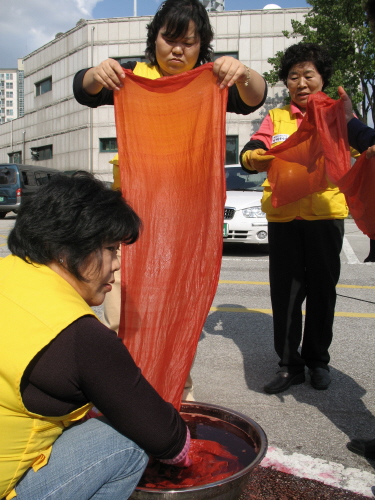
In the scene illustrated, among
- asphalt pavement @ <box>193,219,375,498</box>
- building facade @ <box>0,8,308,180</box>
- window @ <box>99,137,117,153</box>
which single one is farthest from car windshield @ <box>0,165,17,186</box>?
asphalt pavement @ <box>193,219,375,498</box>

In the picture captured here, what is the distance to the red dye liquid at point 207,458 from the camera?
197 cm

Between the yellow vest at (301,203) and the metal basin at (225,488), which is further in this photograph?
the yellow vest at (301,203)

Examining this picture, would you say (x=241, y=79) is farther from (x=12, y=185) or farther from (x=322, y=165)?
(x=12, y=185)

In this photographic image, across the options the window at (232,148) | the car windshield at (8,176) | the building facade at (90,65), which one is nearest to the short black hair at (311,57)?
the car windshield at (8,176)

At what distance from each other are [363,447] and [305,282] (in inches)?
45.5

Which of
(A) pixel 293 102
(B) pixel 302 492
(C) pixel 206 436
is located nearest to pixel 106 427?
(C) pixel 206 436

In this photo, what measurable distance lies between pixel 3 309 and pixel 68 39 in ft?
111

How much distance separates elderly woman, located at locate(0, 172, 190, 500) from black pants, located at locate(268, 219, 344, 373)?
171 cm

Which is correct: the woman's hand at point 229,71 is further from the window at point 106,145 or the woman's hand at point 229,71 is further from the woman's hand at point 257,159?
the window at point 106,145

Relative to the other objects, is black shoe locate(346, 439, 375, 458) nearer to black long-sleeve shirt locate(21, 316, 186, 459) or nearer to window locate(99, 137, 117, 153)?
black long-sleeve shirt locate(21, 316, 186, 459)

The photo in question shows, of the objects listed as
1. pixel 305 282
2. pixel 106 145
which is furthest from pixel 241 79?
pixel 106 145

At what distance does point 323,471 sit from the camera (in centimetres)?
237

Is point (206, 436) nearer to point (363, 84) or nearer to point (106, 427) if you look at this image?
point (106, 427)

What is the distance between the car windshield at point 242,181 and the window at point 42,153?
27.1 metres
